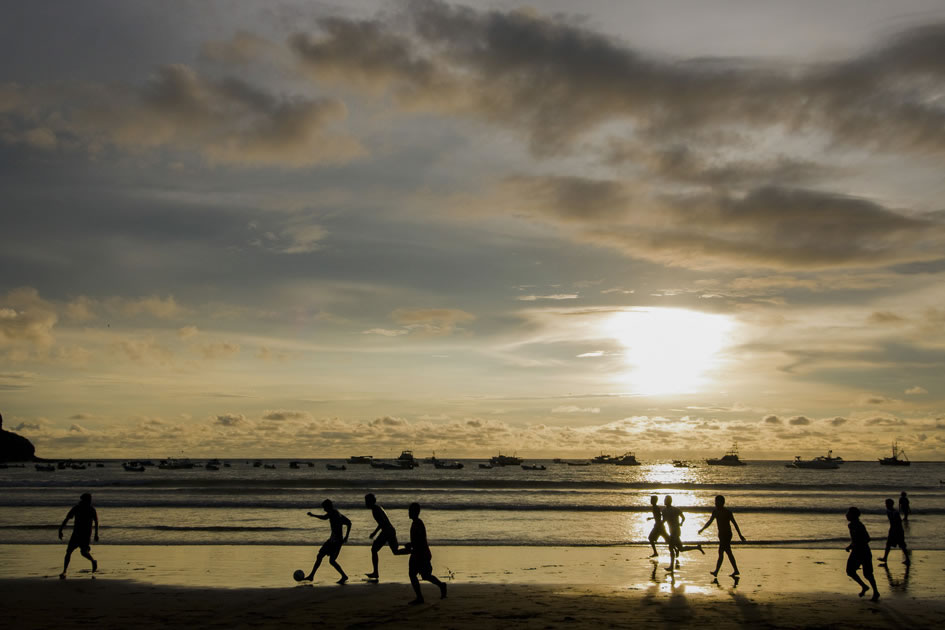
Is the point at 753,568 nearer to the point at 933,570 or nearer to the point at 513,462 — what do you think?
the point at 933,570

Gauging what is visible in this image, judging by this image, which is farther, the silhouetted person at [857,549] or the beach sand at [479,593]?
the silhouetted person at [857,549]

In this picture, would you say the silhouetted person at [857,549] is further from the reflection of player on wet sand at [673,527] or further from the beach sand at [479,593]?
the reflection of player on wet sand at [673,527]

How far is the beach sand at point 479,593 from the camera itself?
1312 centimetres

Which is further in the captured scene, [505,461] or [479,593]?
[505,461]

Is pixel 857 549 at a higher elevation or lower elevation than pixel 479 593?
higher

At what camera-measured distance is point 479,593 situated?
1572 cm

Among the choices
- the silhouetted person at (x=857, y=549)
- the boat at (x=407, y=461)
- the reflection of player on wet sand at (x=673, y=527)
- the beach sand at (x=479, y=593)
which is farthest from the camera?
the boat at (x=407, y=461)

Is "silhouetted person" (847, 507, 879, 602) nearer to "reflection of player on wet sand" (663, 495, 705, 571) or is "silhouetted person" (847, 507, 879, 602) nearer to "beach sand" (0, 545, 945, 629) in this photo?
"beach sand" (0, 545, 945, 629)

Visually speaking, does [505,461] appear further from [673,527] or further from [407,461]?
[673,527]

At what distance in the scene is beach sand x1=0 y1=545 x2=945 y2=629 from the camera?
1312 centimetres

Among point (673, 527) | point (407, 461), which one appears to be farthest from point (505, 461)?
point (673, 527)

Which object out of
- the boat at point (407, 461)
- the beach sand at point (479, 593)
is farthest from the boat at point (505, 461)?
the beach sand at point (479, 593)

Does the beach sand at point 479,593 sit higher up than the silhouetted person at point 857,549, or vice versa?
the silhouetted person at point 857,549

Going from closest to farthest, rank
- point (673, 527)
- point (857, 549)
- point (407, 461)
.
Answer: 1. point (857, 549)
2. point (673, 527)
3. point (407, 461)
